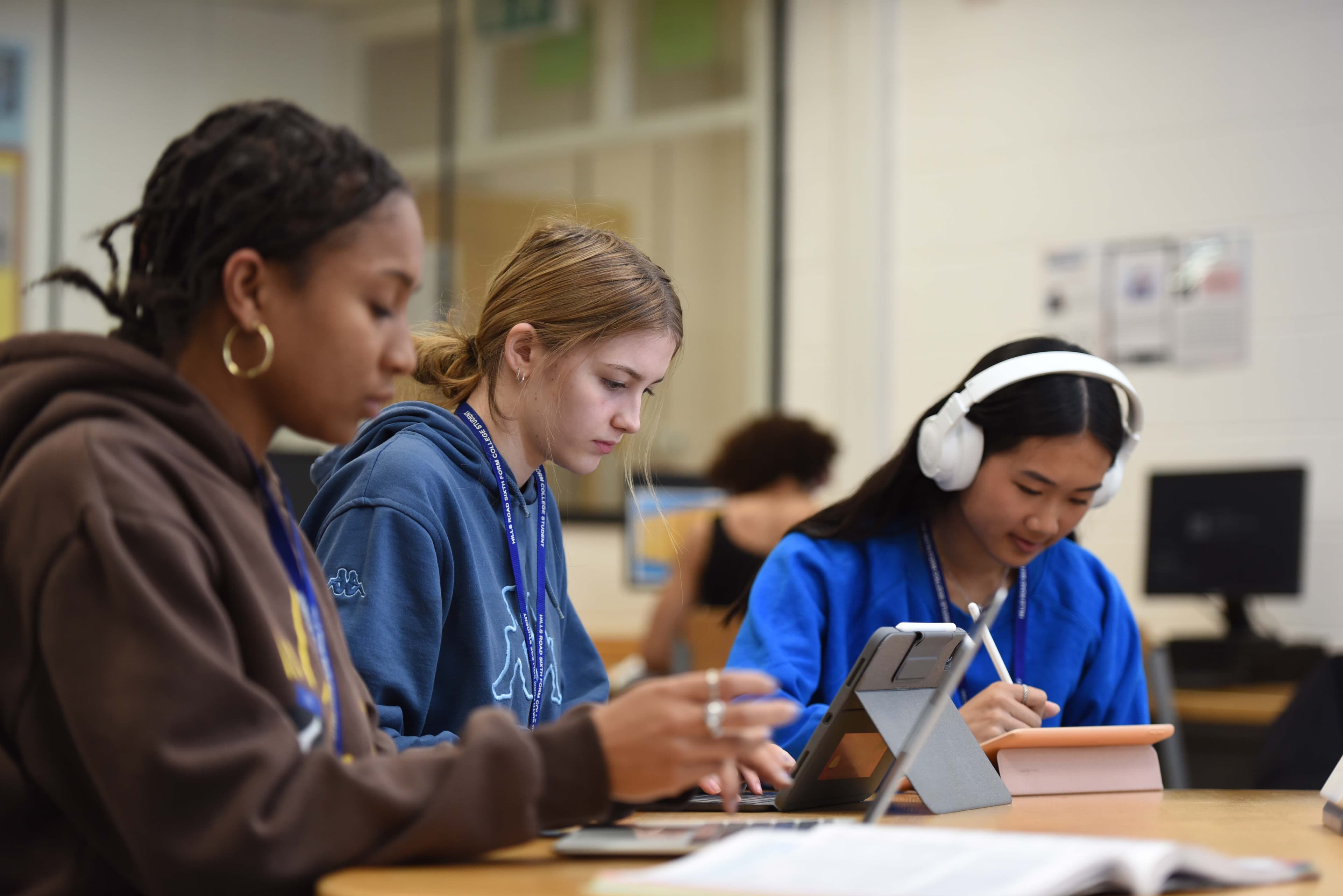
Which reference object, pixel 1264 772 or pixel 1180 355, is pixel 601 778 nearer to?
pixel 1264 772

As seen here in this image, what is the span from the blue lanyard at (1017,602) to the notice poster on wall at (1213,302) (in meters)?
2.55

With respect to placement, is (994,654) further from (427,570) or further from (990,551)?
(427,570)

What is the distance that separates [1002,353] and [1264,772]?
125 centimetres

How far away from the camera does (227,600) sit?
3.10 ft

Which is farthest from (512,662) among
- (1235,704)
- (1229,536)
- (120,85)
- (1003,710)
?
(120,85)

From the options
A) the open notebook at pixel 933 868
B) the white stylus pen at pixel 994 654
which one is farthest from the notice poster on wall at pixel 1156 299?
the open notebook at pixel 933 868

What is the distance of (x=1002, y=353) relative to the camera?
1888 millimetres

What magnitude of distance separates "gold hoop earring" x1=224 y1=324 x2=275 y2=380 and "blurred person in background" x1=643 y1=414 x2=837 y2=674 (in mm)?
3058

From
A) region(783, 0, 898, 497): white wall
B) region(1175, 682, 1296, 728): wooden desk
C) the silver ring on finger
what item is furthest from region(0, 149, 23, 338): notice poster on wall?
the silver ring on finger

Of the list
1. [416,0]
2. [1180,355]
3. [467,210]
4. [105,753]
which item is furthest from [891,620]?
[416,0]

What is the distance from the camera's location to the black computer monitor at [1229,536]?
383cm

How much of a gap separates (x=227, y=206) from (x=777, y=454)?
3220 millimetres

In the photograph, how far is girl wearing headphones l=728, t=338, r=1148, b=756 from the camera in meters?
1.79

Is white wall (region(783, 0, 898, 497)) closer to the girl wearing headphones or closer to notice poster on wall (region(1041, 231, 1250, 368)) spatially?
notice poster on wall (region(1041, 231, 1250, 368))
